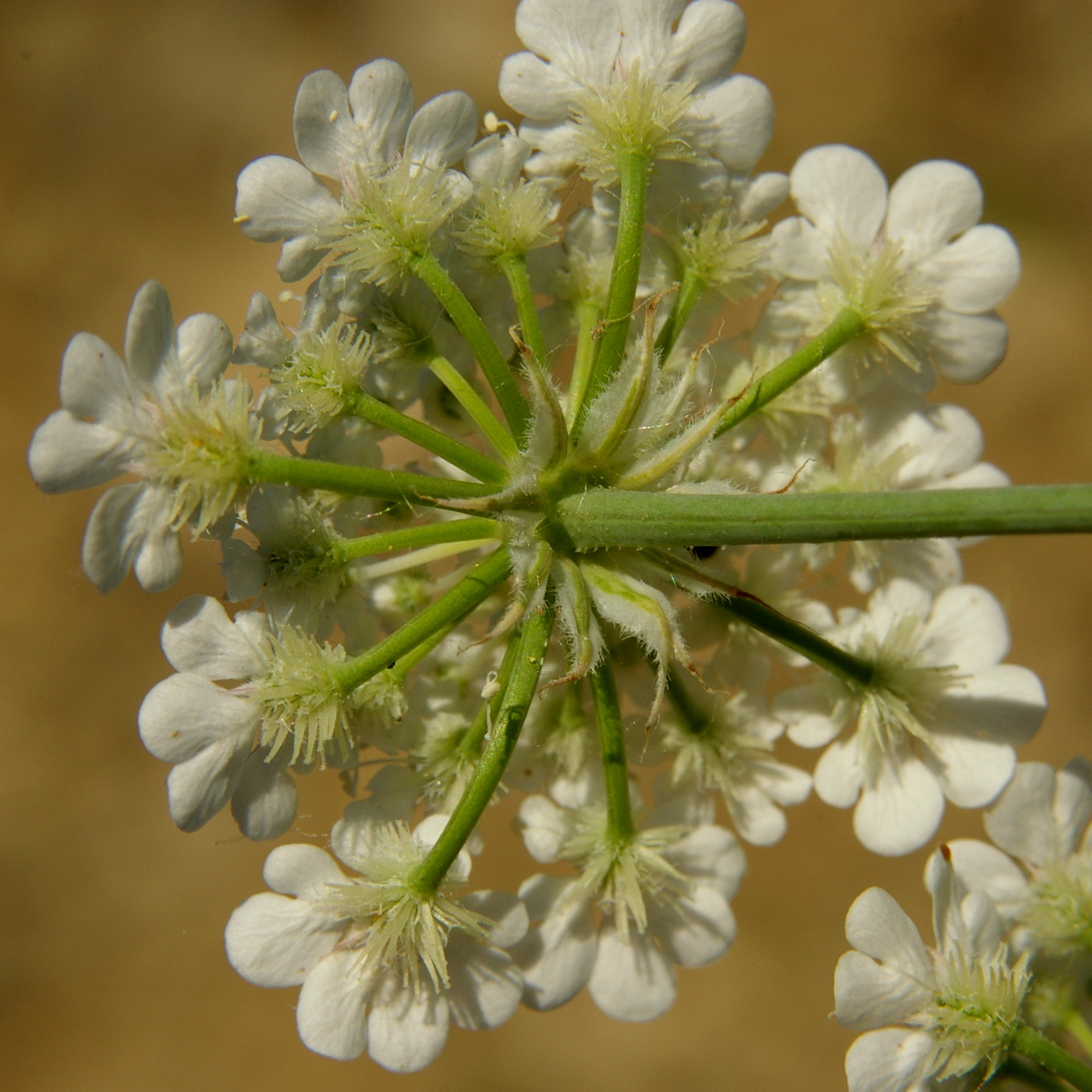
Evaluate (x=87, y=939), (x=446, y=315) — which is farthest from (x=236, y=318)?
(x=446, y=315)

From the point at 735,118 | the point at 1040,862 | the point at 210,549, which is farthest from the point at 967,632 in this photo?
the point at 210,549

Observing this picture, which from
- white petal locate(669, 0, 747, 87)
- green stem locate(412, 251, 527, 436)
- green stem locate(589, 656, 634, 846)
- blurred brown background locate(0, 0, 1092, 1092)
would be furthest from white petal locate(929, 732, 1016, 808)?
blurred brown background locate(0, 0, 1092, 1092)

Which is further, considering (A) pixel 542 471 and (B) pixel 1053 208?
(B) pixel 1053 208

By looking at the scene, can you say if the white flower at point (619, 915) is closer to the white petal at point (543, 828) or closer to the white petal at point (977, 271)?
the white petal at point (543, 828)

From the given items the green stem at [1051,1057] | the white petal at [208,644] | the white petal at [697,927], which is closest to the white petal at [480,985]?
the white petal at [697,927]

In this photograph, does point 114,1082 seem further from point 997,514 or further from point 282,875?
point 997,514

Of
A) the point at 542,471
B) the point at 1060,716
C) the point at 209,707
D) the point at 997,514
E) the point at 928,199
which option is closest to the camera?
the point at 997,514
